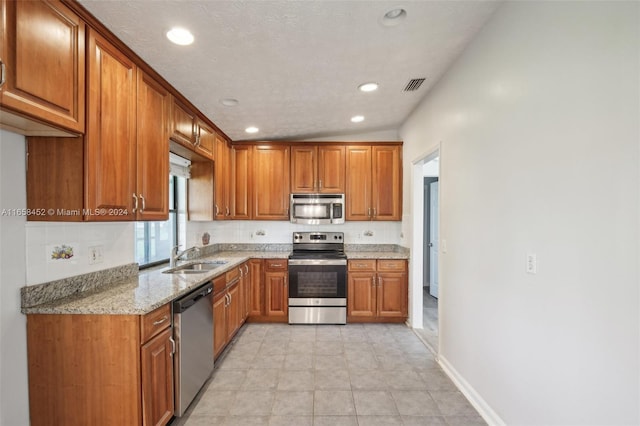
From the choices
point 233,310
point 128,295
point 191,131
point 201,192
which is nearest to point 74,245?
point 128,295

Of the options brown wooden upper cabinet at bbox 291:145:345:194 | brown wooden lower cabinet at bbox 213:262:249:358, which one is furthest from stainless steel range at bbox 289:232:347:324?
brown wooden upper cabinet at bbox 291:145:345:194

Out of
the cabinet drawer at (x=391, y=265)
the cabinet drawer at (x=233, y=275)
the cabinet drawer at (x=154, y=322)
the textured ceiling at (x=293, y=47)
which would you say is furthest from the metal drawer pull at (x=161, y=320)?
the cabinet drawer at (x=391, y=265)

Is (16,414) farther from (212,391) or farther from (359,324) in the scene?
(359,324)

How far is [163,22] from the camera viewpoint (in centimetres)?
163

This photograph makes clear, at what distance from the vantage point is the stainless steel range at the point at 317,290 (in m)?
3.69

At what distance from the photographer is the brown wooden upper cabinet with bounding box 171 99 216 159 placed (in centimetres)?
250

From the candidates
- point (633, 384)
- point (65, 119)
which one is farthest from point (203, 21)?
point (633, 384)

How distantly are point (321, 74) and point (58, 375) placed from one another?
2.61m

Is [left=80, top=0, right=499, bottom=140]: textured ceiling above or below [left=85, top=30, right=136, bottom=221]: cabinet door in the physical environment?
above

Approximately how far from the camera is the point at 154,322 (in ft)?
5.51

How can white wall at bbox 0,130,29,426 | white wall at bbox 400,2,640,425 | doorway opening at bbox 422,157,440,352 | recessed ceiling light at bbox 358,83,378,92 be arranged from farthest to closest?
doorway opening at bbox 422,157,440,352 < recessed ceiling light at bbox 358,83,378,92 < white wall at bbox 0,130,29,426 < white wall at bbox 400,2,640,425

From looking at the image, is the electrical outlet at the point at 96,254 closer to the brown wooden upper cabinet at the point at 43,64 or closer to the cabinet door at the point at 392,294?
the brown wooden upper cabinet at the point at 43,64

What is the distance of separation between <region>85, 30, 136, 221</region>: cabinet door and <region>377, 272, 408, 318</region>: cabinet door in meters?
2.93

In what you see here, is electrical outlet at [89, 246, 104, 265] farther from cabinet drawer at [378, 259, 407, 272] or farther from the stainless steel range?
cabinet drawer at [378, 259, 407, 272]
